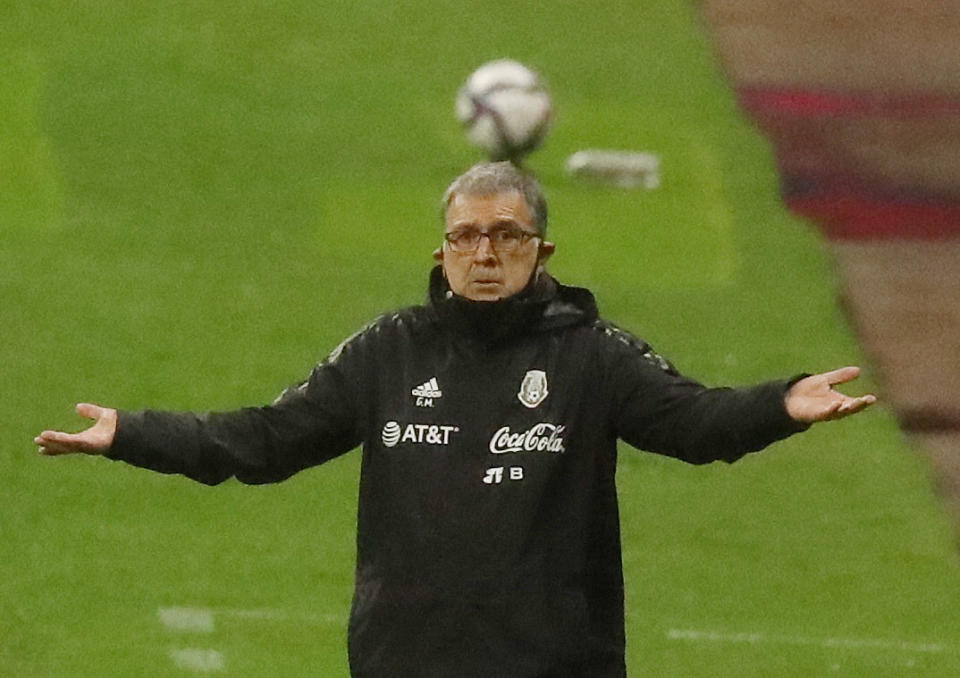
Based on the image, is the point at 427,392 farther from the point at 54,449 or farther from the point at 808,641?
the point at 808,641

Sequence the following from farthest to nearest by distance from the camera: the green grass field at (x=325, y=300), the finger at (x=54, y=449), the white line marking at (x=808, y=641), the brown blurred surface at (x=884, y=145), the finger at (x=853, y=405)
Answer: the brown blurred surface at (x=884, y=145) → the green grass field at (x=325, y=300) → the white line marking at (x=808, y=641) → the finger at (x=54, y=449) → the finger at (x=853, y=405)

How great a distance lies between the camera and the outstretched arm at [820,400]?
16.4 feet

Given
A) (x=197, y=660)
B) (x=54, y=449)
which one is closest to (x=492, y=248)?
(x=54, y=449)

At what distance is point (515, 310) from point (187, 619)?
459cm

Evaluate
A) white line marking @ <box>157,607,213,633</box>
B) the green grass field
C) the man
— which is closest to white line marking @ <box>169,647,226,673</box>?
the green grass field

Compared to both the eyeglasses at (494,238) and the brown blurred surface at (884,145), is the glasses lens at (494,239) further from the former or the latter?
the brown blurred surface at (884,145)

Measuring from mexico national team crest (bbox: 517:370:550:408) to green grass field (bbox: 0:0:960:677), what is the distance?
3.94 m

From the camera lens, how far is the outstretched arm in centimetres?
501

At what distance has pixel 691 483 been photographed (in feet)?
36.3

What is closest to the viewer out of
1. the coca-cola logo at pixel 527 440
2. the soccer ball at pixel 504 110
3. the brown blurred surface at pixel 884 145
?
the coca-cola logo at pixel 527 440

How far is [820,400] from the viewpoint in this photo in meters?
5.08

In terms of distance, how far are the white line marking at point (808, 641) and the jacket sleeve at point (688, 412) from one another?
4.26m

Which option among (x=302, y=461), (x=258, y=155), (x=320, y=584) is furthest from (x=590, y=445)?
(x=258, y=155)

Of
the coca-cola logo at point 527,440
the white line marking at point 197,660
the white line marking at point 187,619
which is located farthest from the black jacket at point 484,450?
the white line marking at point 187,619
